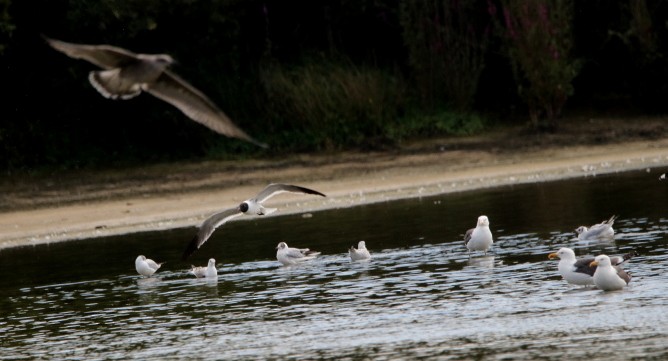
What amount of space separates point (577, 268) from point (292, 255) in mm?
3778

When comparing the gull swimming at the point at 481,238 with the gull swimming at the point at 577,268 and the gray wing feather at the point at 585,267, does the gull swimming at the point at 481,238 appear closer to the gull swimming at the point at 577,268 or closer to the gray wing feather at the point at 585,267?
the gull swimming at the point at 577,268

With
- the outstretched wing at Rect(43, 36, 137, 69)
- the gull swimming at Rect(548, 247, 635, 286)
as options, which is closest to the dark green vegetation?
the outstretched wing at Rect(43, 36, 137, 69)

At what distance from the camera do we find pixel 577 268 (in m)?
12.4

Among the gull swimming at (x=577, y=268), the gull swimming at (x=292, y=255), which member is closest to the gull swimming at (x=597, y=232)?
the gull swimming at (x=577, y=268)

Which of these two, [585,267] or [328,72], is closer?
[585,267]

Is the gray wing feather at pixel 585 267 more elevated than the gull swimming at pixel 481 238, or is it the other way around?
the gull swimming at pixel 481 238

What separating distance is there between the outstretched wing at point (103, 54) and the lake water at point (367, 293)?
8.25ft

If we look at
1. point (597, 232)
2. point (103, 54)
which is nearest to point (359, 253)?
point (597, 232)

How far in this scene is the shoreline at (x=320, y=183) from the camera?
20.1 m

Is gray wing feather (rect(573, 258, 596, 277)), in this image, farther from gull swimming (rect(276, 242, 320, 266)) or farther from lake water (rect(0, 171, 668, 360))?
gull swimming (rect(276, 242, 320, 266))

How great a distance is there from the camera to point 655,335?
9.90 meters

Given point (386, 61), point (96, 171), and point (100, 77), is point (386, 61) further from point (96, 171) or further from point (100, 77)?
point (100, 77)

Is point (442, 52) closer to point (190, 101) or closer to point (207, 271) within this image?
point (207, 271)

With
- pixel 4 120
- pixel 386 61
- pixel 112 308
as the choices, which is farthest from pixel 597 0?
pixel 112 308
